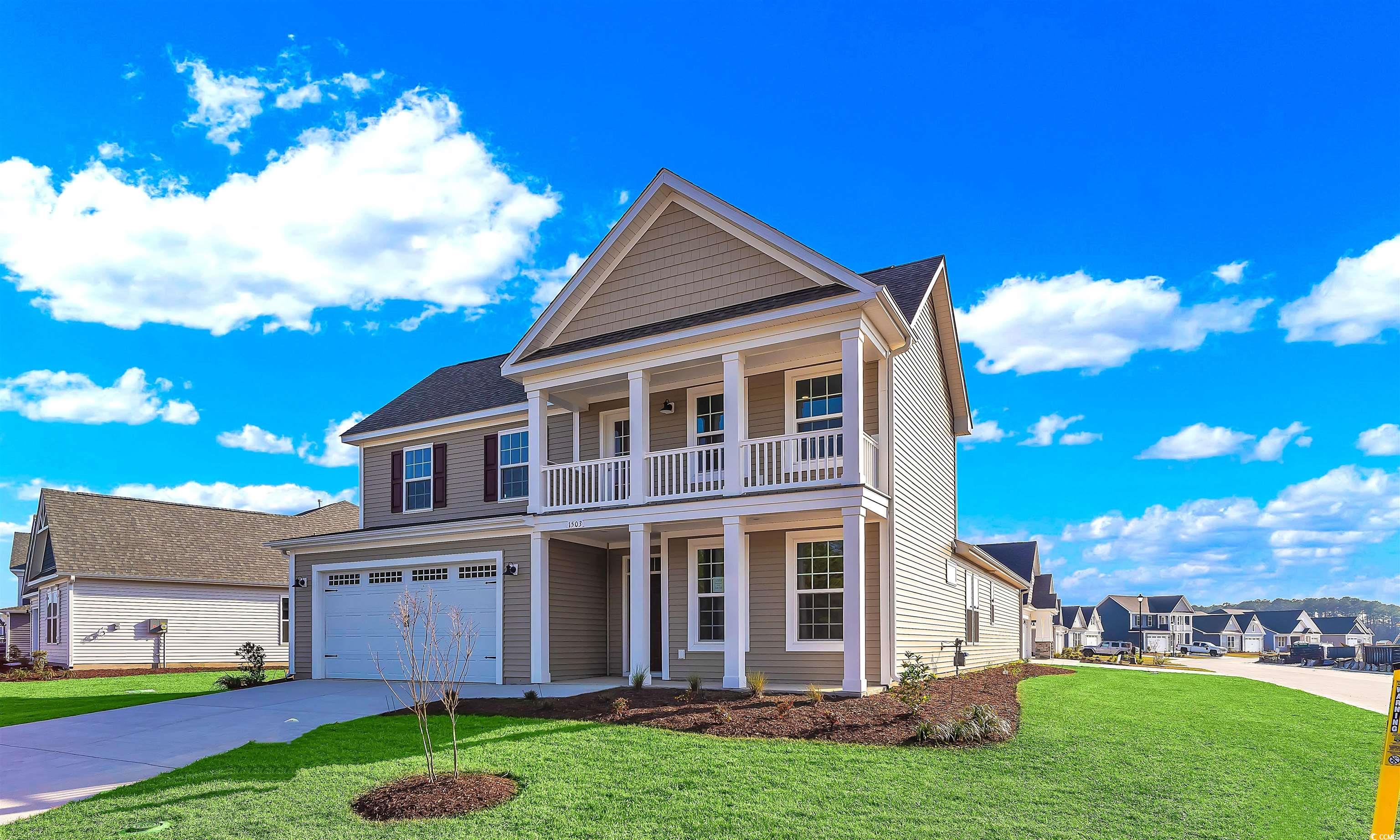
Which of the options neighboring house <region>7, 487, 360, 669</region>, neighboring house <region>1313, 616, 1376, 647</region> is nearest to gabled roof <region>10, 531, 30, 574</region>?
neighboring house <region>7, 487, 360, 669</region>

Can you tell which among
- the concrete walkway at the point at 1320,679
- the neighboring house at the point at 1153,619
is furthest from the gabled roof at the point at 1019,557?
the neighboring house at the point at 1153,619

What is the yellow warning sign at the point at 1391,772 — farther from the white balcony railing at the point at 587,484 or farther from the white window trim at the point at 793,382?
the white balcony railing at the point at 587,484

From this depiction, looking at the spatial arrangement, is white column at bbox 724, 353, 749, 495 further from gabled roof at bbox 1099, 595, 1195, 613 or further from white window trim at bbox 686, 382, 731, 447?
gabled roof at bbox 1099, 595, 1195, 613

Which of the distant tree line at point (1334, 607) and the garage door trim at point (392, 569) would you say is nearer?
the garage door trim at point (392, 569)

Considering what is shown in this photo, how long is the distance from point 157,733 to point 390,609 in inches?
291

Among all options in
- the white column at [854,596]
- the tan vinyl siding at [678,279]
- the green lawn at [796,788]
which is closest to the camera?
the green lawn at [796,788]

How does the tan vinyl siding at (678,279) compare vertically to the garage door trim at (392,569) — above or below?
above

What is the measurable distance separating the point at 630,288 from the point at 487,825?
10.7 meters

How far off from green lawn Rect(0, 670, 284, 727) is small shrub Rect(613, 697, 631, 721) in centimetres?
950

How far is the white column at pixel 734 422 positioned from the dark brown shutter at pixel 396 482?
10.3 metres

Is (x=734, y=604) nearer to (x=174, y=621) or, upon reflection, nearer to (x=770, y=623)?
(x=770, y=623)

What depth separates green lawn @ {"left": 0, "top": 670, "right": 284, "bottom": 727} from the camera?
50.7 ft

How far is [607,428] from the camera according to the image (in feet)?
60.3

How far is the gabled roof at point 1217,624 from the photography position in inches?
3447
